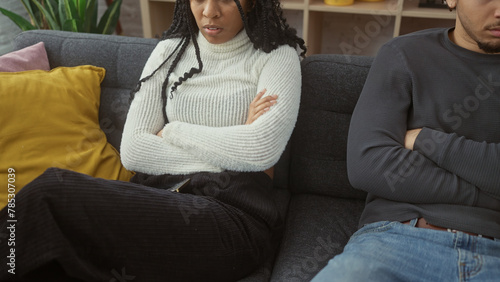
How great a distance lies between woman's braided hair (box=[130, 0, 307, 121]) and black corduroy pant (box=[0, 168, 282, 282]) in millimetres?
394

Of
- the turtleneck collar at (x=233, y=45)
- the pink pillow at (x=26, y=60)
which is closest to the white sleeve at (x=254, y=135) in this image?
the turtleneck collar at (x=233, y=45)

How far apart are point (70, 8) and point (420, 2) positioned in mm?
1691

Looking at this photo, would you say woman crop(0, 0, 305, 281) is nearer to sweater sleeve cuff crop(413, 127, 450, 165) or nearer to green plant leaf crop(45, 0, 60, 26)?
sweater sleeve cuff crop(413, 127, 450, 165)

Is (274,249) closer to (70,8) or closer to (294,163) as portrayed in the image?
(294,163)

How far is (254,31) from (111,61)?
1.92 feet

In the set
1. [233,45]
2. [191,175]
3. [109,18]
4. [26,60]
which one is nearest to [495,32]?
[233,45]

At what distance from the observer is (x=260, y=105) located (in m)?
1.26

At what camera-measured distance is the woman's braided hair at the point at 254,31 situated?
4.50 feet

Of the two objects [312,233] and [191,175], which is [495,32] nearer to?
[312,233]

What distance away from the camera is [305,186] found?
1.60 metres

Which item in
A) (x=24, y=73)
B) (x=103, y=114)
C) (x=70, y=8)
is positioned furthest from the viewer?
(x=70, y=8)

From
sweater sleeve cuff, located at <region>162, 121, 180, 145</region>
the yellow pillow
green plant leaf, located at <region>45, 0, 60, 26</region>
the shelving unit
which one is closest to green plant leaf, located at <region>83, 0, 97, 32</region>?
green plant leaf, located at <region>45, 0, 60, 26</region>

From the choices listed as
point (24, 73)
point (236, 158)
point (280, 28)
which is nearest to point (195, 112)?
point (236, 158)

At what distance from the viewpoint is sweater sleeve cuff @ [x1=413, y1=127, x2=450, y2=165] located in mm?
1099
